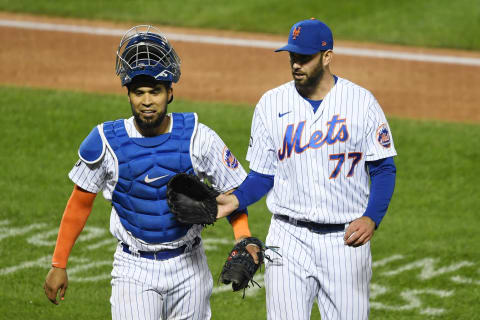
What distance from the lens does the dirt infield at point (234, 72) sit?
14.9 meters

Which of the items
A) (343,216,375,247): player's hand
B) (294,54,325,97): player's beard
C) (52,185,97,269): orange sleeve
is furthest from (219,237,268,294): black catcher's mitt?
(294,54,325,97): player's beard

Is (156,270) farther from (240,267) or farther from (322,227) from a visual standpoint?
(322,227)

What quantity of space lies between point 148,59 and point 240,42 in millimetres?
13034

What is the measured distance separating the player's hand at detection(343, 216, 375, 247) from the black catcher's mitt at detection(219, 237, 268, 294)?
55cm

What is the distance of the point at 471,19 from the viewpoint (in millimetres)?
19109

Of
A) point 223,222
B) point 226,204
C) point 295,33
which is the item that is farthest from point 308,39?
point 223,222

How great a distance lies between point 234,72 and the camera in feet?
53.5

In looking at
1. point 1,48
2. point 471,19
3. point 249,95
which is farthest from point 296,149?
point 471,19

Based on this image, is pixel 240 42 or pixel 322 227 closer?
pixel 322 227

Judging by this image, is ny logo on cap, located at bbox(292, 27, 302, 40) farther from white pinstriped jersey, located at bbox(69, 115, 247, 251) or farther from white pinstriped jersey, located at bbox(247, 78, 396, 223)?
white pinstriped jersey, located at bbox(69, 115, 247, 251)

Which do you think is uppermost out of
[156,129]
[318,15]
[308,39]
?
[318,15]

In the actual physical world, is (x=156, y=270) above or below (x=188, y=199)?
below

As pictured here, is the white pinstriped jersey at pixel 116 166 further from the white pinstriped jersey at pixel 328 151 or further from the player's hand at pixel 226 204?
the white pinstriped jersey at pixel 328 151

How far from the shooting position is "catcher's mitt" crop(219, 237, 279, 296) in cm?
542
